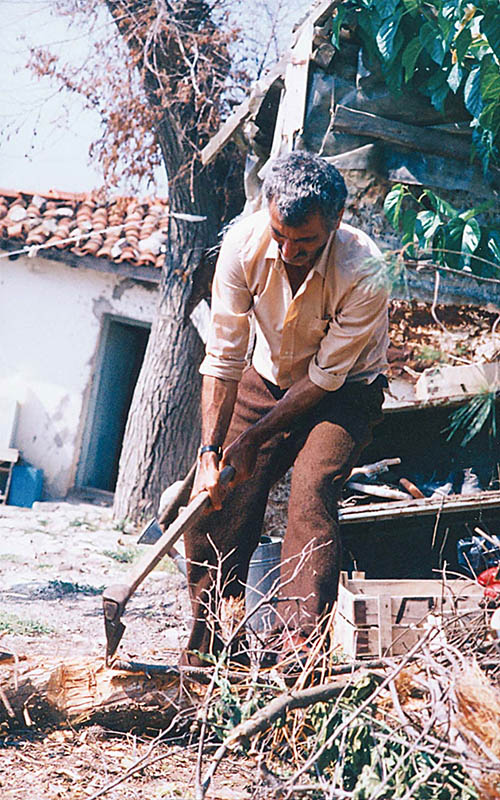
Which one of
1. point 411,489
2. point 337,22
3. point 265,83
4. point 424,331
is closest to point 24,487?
point 265,83

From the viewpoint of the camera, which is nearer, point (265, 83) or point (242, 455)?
point (242, 455)

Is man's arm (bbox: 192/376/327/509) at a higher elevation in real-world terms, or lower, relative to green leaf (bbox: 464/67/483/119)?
lower

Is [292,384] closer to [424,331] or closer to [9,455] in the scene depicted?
[424,331]

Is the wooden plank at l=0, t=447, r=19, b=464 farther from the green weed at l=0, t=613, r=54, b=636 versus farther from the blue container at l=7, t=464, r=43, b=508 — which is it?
the green weed at l=0, t=613, r=54, b=636

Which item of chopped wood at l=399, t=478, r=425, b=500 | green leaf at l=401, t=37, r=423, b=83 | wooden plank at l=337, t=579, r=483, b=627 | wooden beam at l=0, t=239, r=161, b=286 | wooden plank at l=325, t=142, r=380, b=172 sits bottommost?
wooden plank at l=337, t=579, r=483, b=627

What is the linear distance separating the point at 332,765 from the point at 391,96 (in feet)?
12.8

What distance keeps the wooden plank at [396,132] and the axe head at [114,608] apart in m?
3.35

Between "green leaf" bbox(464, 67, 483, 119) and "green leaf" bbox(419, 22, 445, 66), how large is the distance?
0.20 metres

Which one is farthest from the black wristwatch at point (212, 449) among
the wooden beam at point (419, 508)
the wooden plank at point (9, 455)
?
the wooden plank at point (9, 455)

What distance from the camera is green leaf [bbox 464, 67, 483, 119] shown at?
427cm

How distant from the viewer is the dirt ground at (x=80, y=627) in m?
2.60

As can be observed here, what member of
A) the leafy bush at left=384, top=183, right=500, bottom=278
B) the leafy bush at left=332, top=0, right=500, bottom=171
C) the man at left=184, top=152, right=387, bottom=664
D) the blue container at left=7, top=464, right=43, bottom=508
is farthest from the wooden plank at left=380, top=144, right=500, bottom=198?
the blue container at left=7, top=464, right=43, bottom=508

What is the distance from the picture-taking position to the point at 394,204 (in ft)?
15.3

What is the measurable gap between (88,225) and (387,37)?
21.5ft
